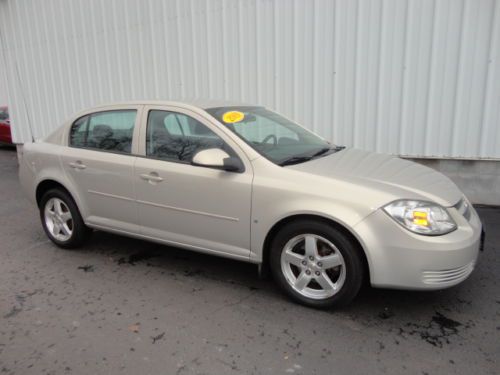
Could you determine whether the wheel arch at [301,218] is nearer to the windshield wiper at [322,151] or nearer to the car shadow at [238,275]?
the car shadow at [238,275]

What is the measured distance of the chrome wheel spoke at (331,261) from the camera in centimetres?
303

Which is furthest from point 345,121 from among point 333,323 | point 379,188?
point 333,323

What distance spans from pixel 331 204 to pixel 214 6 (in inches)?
201

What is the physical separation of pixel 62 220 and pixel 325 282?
299 centimetres

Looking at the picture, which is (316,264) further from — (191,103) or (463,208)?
(191,103)

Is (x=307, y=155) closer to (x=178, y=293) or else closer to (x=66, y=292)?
(x=178, y=293)

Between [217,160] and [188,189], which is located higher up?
[217,160]

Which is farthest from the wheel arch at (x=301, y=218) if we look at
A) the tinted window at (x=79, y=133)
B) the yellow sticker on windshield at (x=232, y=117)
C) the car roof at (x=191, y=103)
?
the tinted window at (x=79, y=133)

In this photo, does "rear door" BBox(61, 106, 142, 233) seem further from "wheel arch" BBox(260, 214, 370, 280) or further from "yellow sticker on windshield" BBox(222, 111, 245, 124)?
"wheel arch" BBox(260, 214, 370, 280)

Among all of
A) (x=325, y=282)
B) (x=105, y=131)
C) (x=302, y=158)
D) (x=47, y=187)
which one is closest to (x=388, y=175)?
(x=302, y=158)

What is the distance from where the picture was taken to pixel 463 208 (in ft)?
10.6

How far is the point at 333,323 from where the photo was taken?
3.06m

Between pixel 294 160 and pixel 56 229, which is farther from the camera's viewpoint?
pixel 56 229

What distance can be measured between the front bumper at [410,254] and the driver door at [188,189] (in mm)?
972
